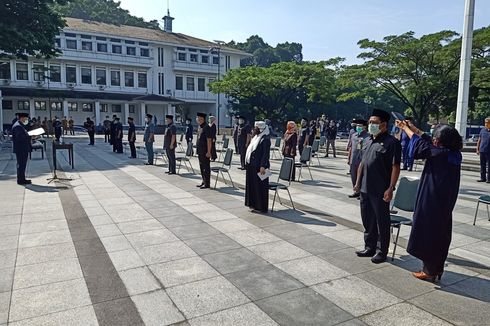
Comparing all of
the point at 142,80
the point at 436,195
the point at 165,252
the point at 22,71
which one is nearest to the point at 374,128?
the point at 436,195

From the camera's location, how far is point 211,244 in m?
5.68

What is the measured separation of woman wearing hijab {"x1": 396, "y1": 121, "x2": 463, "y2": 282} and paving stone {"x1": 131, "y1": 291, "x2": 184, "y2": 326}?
2851 millimetres

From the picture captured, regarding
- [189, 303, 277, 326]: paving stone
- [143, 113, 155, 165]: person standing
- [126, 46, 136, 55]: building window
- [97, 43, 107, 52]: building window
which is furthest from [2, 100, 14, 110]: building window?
[189, 303, 277, 326]: paving stone

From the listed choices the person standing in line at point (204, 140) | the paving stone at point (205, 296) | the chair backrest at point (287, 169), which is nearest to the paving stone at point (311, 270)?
the paving stone at point (205, 296)

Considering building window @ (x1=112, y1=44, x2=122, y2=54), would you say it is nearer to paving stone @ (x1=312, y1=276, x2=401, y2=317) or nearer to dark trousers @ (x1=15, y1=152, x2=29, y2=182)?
dark trousers @ (x1=15, y1=152, x2=29, y2=182)

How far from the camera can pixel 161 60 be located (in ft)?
169

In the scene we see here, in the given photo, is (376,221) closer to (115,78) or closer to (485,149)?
(485,149)

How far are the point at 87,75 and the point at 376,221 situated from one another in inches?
1910

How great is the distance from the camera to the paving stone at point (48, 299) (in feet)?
12.1

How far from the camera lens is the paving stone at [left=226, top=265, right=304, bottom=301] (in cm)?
414

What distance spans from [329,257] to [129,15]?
261ft

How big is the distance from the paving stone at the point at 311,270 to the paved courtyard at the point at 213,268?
0.04ft

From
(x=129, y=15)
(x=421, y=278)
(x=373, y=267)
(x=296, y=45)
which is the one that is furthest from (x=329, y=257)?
(x=296, y=45)

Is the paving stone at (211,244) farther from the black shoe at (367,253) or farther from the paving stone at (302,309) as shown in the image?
the black shoe at (367,253)
